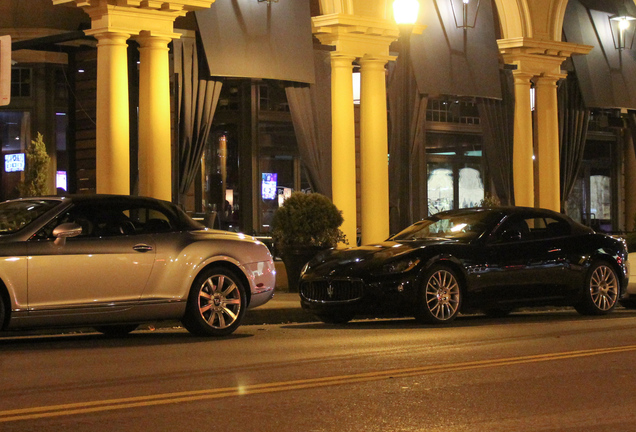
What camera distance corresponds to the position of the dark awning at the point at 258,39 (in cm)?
1906

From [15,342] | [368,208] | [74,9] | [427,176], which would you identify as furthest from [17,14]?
[15,342]

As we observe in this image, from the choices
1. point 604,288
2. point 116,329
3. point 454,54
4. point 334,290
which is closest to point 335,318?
point 334,290

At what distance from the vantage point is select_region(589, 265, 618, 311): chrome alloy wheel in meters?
13.9

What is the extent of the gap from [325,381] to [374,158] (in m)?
13.6

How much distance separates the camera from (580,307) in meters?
14.0

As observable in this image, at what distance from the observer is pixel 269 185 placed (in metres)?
24.4

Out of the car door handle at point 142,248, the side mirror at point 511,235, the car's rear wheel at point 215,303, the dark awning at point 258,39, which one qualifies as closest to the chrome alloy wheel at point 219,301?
the car's rear wheel at point 215,303

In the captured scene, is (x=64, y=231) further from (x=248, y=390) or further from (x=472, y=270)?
(x=472, y=270)

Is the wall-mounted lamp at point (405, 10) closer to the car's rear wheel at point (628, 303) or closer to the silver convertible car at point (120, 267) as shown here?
the car's rear wheel at point (628, 303)

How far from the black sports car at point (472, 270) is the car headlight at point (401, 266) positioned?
0.04 ft

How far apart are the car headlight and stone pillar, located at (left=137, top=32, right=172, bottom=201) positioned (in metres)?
6.39

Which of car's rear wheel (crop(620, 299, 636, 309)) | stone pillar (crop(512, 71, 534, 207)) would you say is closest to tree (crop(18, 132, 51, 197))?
car's rear wheel (crop(620, 299, 636, 309))

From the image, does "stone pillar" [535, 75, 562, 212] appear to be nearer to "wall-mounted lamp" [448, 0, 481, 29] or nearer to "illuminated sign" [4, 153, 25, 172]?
"wall-mounted lamp" [448, 0, 481, 29]

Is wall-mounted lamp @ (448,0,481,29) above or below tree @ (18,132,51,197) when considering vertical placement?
above
